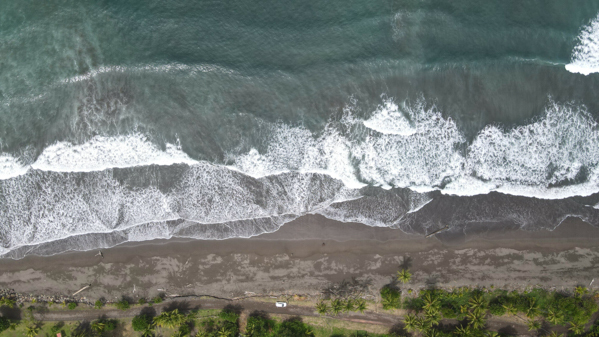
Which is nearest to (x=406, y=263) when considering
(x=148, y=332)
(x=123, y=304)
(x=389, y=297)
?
(x=389, y=297)

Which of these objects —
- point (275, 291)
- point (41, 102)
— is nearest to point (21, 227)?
point (41, 102)

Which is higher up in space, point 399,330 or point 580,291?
point 580,291

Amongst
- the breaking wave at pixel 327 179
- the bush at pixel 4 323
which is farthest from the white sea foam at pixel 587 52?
the bush at pixel 4 323

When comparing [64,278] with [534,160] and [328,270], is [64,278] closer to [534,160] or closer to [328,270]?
[328,270]

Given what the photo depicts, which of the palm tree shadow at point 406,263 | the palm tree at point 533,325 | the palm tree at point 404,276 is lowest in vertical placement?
the palm tree at point 533,325

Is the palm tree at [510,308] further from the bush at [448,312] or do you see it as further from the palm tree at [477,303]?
the bush at [448,312]

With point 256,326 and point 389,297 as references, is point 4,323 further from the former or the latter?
point 389,297
